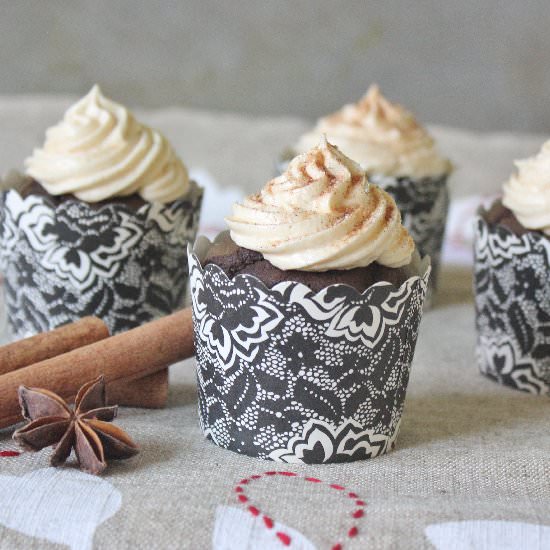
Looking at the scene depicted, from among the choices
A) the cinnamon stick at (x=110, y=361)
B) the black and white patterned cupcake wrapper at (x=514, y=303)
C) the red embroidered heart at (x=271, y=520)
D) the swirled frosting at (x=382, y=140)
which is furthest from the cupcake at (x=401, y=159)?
the red embroidered heart at (x=271, y=520)

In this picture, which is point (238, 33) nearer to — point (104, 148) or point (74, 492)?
point (104, 148)

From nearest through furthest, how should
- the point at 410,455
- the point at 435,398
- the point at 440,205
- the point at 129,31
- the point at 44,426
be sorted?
the point at 44,426, the point at 410,455, the point at 435,398, the point at 440,205, the point at 129,31

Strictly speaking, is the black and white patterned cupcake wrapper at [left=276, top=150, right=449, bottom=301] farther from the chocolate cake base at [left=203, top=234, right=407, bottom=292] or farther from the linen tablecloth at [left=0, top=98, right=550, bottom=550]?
the chocolate cake base at [left=203, top=234, right=407, bottom=292]

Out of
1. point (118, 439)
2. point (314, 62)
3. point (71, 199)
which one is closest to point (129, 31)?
point (314, 62)

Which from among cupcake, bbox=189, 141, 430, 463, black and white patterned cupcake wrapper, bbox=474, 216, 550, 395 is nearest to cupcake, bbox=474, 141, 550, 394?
black and white patterned cupcake wrapper, bbox=474, 216, 550, 395

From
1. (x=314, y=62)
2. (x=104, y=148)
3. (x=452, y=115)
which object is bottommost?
(x=452, y=115)

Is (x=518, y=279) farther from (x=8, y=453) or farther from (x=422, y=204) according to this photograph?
(x=8, y=453)

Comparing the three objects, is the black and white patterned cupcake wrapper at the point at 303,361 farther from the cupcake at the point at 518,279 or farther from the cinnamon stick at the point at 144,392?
the cupcake at the point at 518,279
